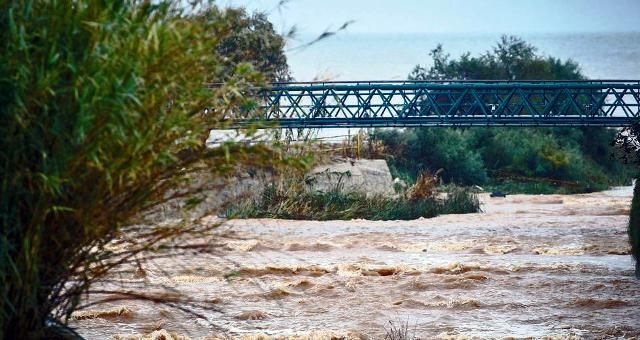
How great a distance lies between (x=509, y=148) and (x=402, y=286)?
78.9ft

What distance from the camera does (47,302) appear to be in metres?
5.03

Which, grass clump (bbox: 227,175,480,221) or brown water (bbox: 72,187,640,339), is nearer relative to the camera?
brown water (bbox: 72,187,640,339)

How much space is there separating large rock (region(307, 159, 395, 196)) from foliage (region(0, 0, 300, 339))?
17.2m

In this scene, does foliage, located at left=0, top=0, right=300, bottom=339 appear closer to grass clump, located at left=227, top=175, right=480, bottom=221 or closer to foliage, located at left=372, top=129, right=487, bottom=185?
grass clump, located at left=227, top=175, right=480, bottom=221

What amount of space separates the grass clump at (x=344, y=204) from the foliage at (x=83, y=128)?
1504 cm

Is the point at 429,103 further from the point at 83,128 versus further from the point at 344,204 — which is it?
the point at 83,128

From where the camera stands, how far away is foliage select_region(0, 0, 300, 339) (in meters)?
4.44

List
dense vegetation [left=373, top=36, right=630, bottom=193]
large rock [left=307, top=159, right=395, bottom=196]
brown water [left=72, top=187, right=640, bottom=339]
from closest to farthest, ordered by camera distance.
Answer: brown water [left=72, top=187, right=640, bottom=339], large rock [left=307, top=159, right=395, bottom=196], dense vegetation [left=373, top=36, right=630, bottom=193]

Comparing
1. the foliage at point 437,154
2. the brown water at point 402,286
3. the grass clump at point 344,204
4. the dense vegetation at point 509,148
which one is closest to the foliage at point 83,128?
the brown water at point 402,286

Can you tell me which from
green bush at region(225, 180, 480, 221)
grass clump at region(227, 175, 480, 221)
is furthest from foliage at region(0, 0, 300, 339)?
green bush at region(225, 180, 480, 221)

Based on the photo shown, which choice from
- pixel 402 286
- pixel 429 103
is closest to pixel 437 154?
pixel 429 103

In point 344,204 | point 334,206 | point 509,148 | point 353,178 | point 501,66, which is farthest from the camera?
point 501,66

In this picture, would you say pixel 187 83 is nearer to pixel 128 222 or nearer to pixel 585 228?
pixel 128 222

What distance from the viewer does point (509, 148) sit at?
35906 mm
